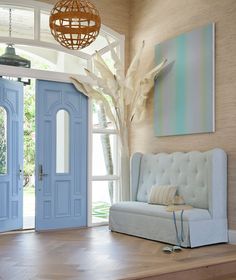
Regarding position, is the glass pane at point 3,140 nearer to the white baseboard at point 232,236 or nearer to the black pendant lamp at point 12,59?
the black pendant lamp at point 12,59

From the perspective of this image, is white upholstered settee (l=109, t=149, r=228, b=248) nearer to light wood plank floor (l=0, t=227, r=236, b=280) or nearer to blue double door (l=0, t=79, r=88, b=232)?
light wood plank floor (l=0, t=227, r=236, b=280)

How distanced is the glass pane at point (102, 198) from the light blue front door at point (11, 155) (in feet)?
4.06

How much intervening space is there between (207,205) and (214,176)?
390 millimetres

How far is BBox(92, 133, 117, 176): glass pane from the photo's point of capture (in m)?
7.37

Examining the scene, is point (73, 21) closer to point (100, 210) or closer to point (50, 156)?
point (50, 156)

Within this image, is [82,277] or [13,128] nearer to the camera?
[82,277]

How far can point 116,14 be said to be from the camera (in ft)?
24.7

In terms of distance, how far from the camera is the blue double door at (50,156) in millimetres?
6523

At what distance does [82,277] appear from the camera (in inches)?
157

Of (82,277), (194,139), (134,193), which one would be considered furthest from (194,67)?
(82,277)

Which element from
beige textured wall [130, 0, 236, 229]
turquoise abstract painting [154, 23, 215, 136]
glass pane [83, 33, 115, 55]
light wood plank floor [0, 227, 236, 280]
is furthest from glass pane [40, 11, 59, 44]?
light wood plank floor [0, 227, 236, 280]

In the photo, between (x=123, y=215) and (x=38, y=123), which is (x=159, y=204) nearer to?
(x=123, y=215)

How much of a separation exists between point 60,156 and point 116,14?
101 inches

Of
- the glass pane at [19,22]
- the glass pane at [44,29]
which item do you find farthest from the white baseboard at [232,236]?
the glass pane at [19,22]
